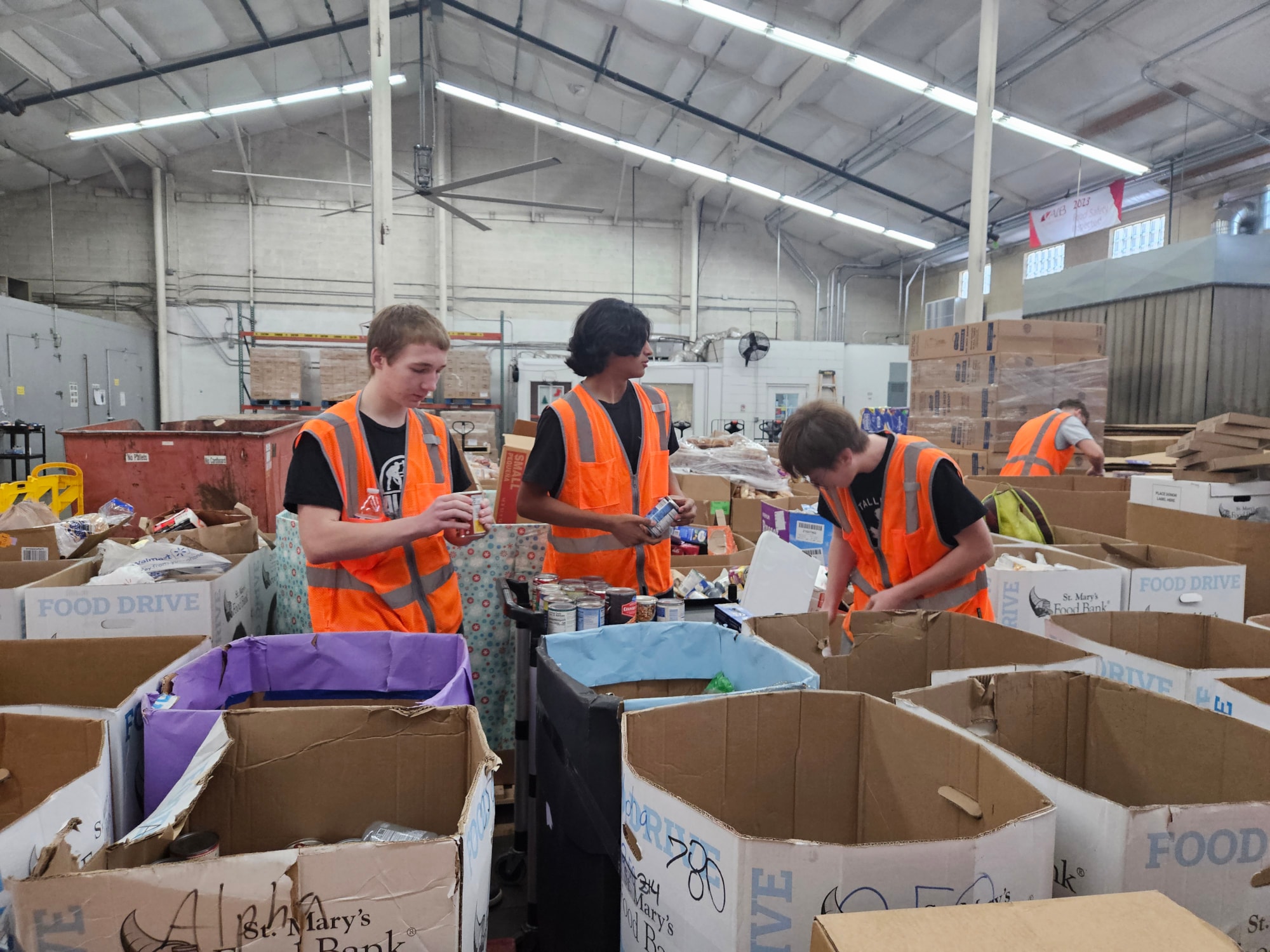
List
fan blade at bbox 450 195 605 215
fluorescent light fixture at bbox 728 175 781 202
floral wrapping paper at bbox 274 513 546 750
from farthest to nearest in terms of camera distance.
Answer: fluorescent light fixture at bbox 728 175 781 202, fan blade at bbox 450 195 605 215, floral wrapping paper at bbox 274 513 546 750

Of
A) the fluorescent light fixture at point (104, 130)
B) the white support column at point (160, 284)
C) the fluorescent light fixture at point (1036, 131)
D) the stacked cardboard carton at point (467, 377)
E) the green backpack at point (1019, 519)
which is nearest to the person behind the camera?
the green backpack at point (1019, 519)

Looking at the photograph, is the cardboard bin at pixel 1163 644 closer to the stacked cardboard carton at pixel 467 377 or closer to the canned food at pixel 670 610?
the canned food at pixel 670 610

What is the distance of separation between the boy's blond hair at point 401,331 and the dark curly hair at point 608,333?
452mm

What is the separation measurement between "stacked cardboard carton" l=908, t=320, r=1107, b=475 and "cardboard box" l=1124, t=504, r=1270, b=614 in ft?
9.67

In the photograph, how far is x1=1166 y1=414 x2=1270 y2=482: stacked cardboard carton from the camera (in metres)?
3.05

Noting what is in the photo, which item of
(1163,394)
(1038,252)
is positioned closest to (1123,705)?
(1163,394)

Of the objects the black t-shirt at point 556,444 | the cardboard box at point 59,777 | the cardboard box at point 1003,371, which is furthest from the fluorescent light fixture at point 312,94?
the cardboard box at point 59,777

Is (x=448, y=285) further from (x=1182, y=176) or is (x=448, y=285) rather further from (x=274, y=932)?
(x=274, y=932)

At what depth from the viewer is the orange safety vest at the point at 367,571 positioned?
67.5 inches

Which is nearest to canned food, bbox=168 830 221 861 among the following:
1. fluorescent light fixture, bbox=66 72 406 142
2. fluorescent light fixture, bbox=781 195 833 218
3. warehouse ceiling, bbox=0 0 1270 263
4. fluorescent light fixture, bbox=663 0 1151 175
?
fluorescent light fixture, bbox=663 0 1151 175

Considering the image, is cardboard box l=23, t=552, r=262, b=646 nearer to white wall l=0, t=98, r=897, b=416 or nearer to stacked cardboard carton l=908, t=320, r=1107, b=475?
stacked cardboard carton l=908, t=320, r=1107, b=475

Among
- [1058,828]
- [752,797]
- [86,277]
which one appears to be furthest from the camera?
[86,277]

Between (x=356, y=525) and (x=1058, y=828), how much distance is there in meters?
1.36

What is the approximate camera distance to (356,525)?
5.35 feet
